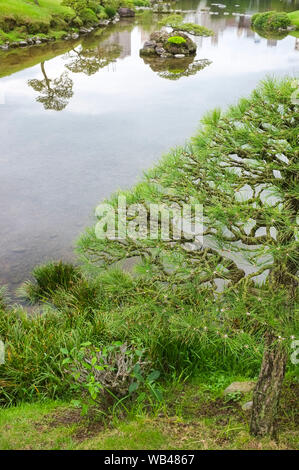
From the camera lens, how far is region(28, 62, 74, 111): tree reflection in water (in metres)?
17.2

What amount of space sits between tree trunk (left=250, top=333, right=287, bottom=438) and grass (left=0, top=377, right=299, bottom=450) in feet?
0.32

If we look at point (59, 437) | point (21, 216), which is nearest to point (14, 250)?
point (21, 216)

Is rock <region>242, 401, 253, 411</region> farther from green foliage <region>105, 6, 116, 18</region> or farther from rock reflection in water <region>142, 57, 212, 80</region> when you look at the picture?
green foliage <region>105, 6, 116, 18</region>

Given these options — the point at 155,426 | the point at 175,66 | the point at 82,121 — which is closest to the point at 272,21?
the point at 175,66

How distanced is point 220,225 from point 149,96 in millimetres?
16039

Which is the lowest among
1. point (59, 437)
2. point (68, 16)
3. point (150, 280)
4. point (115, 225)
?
point (59, 437)

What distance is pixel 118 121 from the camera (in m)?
15.1

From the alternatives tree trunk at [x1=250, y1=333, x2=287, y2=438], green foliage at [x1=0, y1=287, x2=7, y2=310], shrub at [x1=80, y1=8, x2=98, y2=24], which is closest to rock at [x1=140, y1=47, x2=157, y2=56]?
shrub at [x1=80, y1=8, x2=98, y2=24]

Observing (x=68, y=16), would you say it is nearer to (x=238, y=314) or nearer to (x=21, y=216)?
(x=21, y=216)

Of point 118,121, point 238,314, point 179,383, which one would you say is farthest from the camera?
point 118,121

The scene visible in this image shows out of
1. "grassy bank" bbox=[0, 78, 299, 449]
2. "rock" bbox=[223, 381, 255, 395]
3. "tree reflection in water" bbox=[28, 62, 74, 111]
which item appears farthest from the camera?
"tree reflection in water" bbox=[28, 62, 74, 111]

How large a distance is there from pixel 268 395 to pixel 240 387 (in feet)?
2.75

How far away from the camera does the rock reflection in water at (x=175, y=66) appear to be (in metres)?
22.2

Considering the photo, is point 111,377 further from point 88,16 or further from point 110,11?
point 110,11
